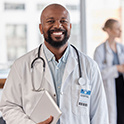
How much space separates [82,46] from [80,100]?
2251 mm

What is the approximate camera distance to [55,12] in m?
1.14

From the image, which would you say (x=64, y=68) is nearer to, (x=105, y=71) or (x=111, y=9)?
(x=105, y=71)

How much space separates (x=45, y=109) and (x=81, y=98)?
20 cm

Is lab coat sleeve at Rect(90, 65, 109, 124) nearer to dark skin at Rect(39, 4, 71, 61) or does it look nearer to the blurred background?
dark skin at Rect(39, 4, 71, 61)

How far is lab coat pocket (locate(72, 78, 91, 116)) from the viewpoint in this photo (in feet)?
3.84

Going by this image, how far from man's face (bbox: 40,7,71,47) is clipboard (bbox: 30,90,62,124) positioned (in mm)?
261

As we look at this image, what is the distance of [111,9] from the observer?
3287 millimetres

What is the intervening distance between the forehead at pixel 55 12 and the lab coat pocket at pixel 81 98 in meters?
0.33

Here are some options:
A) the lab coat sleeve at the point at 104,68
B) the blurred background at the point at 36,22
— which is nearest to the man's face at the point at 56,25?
the lab coat sleeve at the point at 104,68

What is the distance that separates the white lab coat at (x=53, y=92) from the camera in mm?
1143

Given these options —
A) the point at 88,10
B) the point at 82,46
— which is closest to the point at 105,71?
the point at 82,46

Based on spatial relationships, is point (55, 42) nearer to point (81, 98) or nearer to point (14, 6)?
point (81, 98)

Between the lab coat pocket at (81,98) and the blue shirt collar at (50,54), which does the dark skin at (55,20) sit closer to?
the blue shirt collar at (50,54)

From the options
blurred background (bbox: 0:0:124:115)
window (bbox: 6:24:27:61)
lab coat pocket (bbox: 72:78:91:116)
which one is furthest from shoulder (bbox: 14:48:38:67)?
window (bbox: 6:24:27:61)
